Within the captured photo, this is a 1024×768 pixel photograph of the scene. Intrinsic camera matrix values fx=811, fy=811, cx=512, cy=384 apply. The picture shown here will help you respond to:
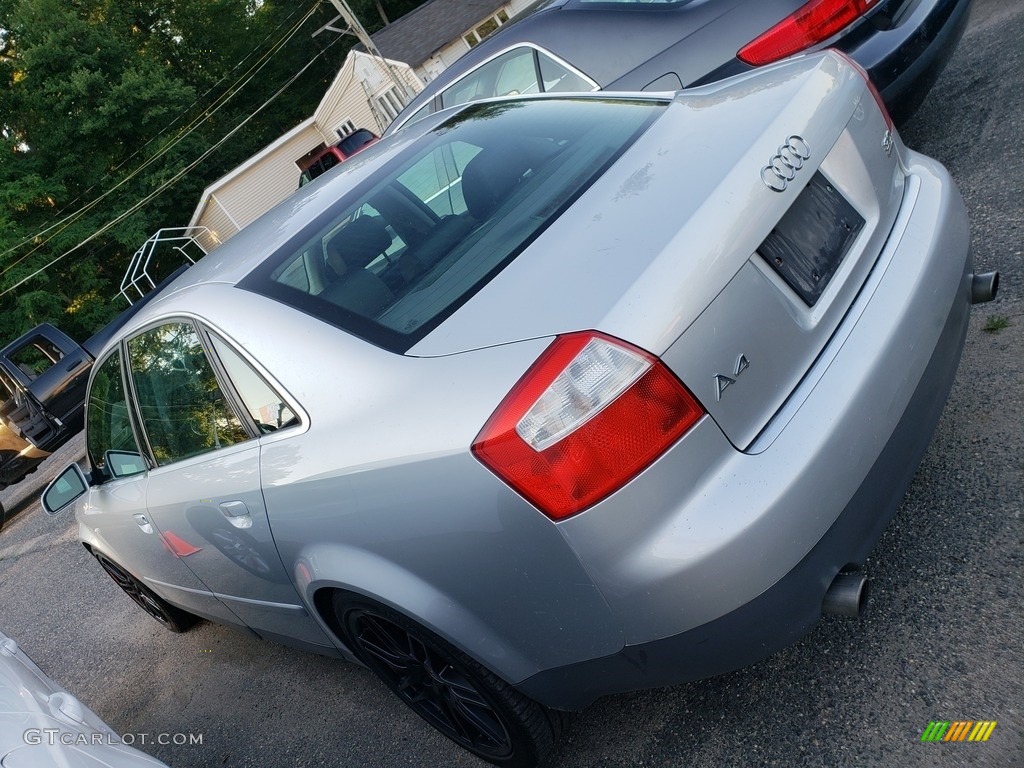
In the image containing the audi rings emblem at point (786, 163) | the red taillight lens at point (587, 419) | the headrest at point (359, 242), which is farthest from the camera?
the headrest at point (359, 242)

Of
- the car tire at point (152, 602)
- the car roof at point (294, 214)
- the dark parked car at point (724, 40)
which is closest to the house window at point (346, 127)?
the dark parked car at point (724, 40)

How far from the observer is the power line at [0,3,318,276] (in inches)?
1284

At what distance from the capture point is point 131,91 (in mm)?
36750

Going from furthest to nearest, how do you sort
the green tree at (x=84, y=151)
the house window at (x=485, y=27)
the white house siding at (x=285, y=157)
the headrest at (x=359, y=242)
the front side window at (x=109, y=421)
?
1. the house window at (x=485, y=27)
2. the green tree at (x=84, y=151)
3. the white house siding at (x=285, y=157)
4. the front side window at (x=109, y=421)
5. the headrest at (x=359, y=242)

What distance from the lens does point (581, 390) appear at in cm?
171

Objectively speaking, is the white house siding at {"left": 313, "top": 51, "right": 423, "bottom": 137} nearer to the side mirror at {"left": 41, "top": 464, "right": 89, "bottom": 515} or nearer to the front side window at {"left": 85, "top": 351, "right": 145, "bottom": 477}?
the front side window at {"left": 85, "top": 351, "right": 145, "bottom": 477}

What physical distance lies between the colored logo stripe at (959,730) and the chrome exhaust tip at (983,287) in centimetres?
119

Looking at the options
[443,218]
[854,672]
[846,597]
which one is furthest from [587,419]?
[854,672]

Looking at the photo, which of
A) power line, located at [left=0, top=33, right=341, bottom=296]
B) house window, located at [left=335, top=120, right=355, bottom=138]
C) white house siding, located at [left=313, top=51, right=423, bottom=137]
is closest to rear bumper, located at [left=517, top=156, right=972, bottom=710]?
white house siding, located at [left=313, top=51, right=423, bottom=137]

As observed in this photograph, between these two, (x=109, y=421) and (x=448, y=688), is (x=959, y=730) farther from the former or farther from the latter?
(x=109, y=421)

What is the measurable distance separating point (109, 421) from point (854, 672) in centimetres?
311

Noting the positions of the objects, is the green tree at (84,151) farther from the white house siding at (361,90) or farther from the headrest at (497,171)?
the headrest at (497,171)

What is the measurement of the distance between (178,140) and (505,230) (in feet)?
133

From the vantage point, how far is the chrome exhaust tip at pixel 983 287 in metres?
2.41
